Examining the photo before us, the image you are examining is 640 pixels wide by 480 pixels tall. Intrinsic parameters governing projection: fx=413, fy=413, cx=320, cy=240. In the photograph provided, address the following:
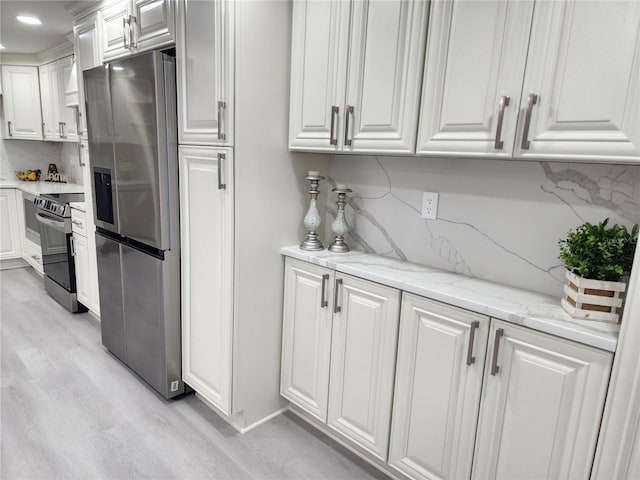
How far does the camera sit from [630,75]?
3.51 feet

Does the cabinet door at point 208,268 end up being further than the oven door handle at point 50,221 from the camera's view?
No

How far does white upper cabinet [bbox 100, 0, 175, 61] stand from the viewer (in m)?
1.97

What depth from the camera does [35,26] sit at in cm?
346

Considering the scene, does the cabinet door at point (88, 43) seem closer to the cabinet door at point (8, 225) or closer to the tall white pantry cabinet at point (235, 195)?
the tall white pantry cabinet at point (235, 195)

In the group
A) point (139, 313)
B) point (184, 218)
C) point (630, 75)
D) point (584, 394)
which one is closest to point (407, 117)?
point (630, 75)

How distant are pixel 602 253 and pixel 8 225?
215 inches

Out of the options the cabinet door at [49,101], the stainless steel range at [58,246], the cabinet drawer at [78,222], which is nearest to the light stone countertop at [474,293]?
the cabinet drawer at [78,222]

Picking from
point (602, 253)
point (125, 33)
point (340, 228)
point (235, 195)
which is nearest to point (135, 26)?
point (125, 33)

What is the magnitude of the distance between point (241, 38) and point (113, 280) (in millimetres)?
1661

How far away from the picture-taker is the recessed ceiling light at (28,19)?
3.21 meters

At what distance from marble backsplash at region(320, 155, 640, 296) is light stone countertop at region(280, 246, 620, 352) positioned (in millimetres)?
74

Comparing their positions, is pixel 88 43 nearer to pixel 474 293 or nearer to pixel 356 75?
pixel 356 75

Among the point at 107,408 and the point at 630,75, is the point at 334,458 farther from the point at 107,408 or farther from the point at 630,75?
the point at 630,75

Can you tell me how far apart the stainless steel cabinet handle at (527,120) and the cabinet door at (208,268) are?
114 centimetres
